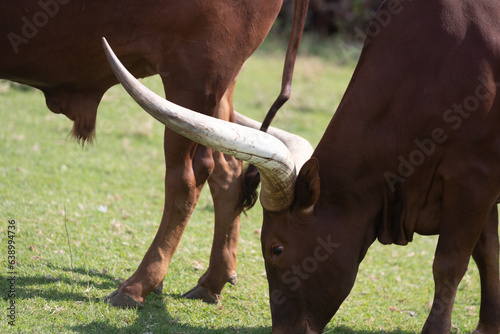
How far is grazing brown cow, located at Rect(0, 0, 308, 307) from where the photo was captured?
3668mm

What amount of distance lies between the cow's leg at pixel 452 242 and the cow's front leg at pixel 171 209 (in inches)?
54.2

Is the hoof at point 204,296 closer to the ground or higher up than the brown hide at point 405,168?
closer to the ground

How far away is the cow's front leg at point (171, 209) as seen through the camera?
385 cm

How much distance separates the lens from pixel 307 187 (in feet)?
10.8

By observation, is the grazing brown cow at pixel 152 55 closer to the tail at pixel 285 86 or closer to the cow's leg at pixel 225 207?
the tail at pixel 285 86

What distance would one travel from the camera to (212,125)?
296 centimetres

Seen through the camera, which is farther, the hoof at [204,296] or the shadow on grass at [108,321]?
the hoof at [204,296]

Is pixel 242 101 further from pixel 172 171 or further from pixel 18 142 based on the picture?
pixel 172 171

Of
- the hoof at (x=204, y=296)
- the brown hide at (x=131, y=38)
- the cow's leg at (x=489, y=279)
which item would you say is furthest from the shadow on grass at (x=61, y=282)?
the cow's leg at (x=489, y=279)

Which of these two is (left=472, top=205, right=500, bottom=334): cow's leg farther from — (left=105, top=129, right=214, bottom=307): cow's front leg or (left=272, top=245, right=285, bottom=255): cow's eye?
(left=105, top=129, right=214, bottom=307): cow's front leg

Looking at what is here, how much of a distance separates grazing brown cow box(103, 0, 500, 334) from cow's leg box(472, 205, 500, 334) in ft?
2.14

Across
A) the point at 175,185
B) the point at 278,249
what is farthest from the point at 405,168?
the point at 175,185

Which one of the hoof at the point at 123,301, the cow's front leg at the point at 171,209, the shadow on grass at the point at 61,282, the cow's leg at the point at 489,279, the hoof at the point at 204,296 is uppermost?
the cow's leg at the point at 489,279

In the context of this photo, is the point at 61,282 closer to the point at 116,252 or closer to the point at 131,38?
the point at 116,252
